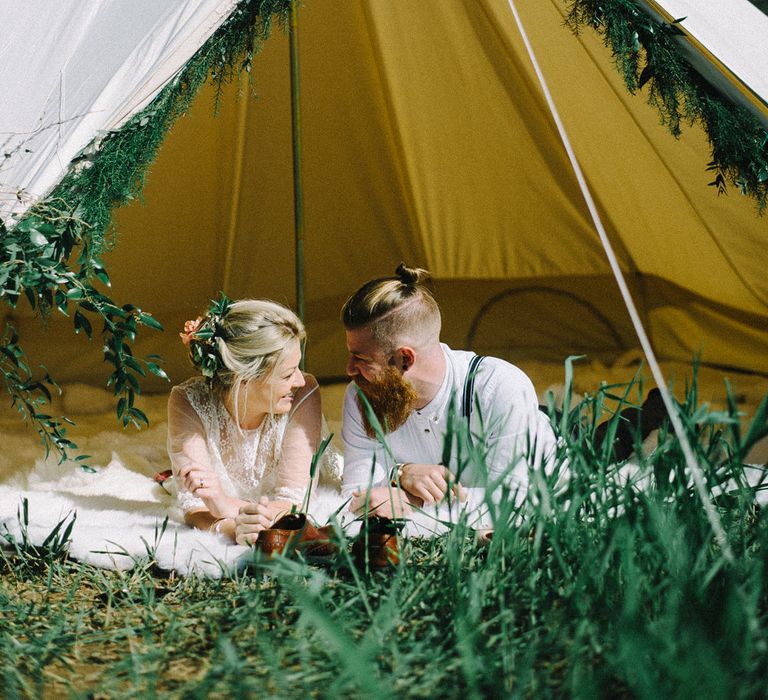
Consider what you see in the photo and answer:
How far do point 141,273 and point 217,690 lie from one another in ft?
9.01

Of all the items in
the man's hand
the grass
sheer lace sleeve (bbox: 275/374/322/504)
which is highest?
sheer lace sleeve (bbox: 275/374/322/504)

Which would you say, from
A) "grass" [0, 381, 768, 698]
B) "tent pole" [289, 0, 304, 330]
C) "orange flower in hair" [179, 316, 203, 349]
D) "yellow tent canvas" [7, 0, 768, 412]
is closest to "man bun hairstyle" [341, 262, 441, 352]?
"orange flower in hair" [179, 316, 203, 349]

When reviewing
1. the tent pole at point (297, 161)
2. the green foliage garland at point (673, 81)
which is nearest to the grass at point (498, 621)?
the green foliage garland at point (673, 81)

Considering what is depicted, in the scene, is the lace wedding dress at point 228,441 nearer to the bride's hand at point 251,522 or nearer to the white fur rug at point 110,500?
the white fur rug at point 110,500

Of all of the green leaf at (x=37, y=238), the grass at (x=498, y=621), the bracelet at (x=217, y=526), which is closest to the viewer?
the grass at (x=498, y=621)

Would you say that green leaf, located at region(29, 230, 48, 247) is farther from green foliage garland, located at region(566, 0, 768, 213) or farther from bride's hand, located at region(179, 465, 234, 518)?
green foliage garland, located at region(566, 0, 768, 213)

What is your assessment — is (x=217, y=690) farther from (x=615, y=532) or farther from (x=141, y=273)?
(x=141, y=273)

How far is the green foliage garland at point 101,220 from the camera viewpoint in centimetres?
156

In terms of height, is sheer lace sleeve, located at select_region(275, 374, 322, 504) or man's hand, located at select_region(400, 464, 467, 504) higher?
sheer lace sleeve, located at select_region(275, 374, 322, 504)

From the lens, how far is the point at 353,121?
323 centimetres

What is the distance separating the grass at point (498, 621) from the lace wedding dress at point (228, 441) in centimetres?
72

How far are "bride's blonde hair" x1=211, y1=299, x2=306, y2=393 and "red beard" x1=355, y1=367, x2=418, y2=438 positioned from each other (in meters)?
0.24

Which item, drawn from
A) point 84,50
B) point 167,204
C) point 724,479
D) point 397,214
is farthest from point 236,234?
point 724,479

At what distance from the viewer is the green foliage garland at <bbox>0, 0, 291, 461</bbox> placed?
1.56 m
